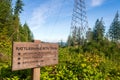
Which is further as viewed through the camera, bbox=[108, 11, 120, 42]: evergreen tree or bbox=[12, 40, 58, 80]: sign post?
bbox=[108, 11, 120, 42]: evergreen tree

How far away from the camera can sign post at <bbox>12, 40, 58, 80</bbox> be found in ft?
19.1

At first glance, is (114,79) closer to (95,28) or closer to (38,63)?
(38,63)

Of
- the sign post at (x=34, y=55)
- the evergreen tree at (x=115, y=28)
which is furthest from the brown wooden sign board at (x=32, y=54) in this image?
the evergreen tree at (x=115, y=28)

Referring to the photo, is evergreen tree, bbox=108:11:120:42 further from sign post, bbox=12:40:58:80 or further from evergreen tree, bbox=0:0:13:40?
sign post, bbox=12:40:58:80

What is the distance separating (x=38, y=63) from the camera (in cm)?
649

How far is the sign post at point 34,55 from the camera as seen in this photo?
5821 mm

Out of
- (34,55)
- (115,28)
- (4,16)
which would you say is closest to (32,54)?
(34,55)

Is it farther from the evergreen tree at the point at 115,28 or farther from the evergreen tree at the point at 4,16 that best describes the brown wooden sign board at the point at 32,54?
the evergreen tree at the point at 115,28

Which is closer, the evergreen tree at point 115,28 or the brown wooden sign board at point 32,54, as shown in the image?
the brown wooden sign board at point 32,54

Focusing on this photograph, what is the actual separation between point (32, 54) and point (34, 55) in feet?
0.26

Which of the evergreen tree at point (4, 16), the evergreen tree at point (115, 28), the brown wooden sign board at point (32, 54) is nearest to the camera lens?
the brown wooden sign board at point (32, 54)

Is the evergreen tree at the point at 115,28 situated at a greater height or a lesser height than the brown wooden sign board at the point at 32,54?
greater

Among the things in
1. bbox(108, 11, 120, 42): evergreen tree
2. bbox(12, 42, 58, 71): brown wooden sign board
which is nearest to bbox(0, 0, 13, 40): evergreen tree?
bbox(12, 42, 58, 71): brown wooden sign board

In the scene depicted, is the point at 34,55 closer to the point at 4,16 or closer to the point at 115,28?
the point at 4,16
